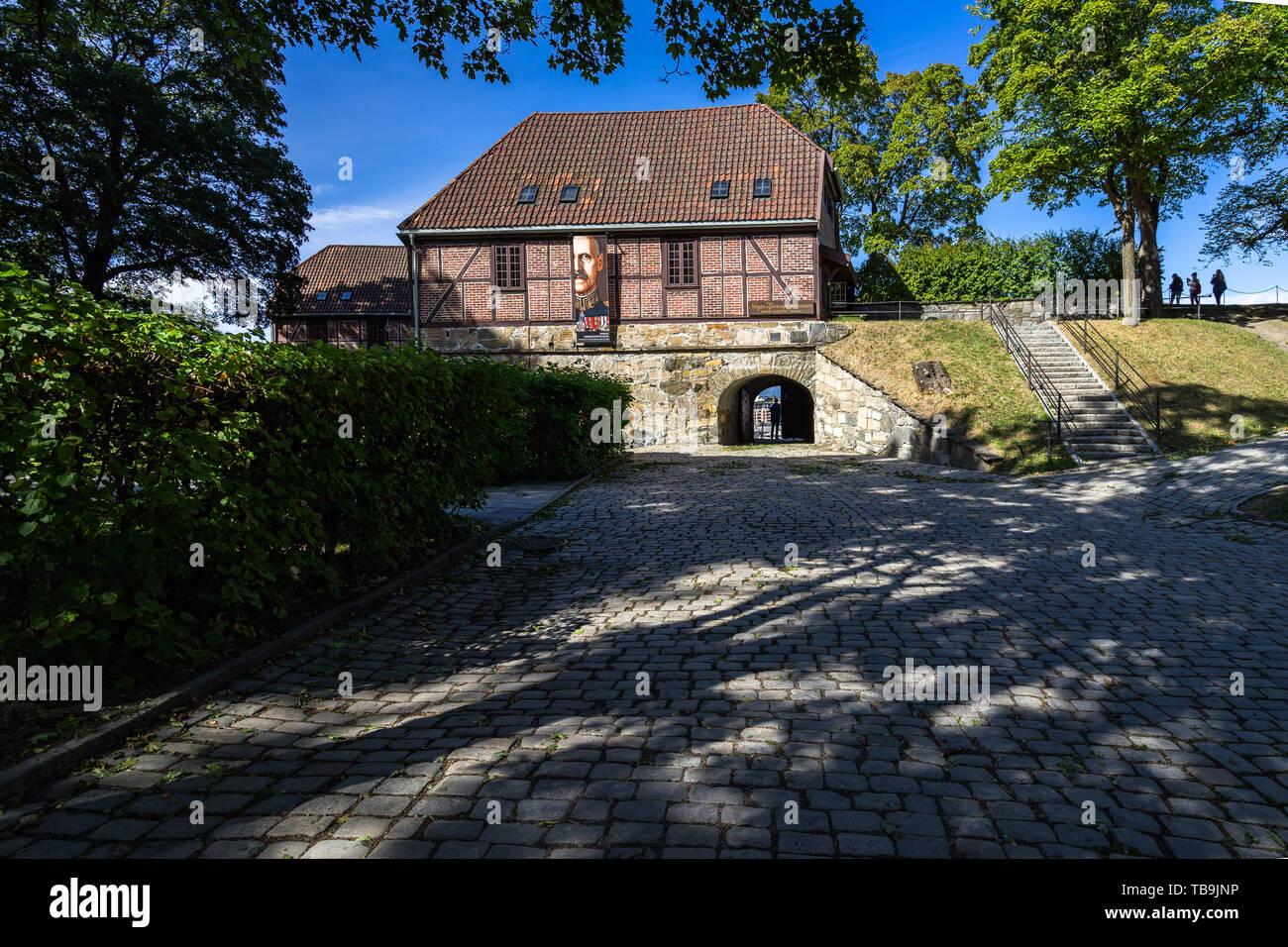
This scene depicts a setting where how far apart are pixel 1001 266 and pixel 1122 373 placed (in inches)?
421

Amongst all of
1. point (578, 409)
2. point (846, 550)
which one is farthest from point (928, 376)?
point (846, 550)

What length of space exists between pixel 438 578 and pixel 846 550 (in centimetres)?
458

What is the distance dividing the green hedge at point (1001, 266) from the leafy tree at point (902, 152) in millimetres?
4163

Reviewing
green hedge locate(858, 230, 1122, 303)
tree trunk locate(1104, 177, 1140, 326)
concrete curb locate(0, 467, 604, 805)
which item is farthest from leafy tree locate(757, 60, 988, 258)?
concrete curb locate(0, 467, 604, 805)

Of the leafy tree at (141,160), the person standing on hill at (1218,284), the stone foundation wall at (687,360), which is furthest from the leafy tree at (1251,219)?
the leafy tree at (141,160)

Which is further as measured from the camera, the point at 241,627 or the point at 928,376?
the point at 928,376

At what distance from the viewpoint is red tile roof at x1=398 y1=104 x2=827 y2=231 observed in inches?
975

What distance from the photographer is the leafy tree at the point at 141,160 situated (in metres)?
22.4

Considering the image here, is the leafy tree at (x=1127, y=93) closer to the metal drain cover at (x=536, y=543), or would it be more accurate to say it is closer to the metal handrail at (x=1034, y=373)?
the metal handrail at (x=1034, y=373)

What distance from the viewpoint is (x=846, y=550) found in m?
8.38

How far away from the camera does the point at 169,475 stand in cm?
408
